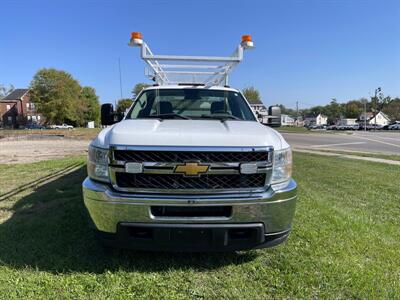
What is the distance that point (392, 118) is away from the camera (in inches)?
4141

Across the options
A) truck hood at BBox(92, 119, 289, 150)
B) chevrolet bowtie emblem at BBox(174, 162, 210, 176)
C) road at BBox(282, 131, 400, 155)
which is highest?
truck hood at BBox(92, 119, 289, 150)

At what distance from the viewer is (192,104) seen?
486 cm

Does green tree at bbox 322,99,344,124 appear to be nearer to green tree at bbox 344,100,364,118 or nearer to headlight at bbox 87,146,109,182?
green tree at bbox 344,100,364,118

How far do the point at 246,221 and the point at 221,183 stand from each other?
0.39 metres

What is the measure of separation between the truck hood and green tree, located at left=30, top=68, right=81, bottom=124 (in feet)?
210

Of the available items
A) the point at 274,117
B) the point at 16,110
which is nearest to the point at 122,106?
the point at 274,117

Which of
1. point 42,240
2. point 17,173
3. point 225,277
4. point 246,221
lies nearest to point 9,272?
point 42,240

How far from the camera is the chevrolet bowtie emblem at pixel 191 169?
2.93 metres

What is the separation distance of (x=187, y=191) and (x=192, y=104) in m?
2.14

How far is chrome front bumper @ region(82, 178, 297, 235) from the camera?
2.92 meters

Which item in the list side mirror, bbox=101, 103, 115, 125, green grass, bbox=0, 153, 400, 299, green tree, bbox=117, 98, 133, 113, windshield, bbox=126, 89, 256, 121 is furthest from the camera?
green tree, bbox=117, 98, 133, 113

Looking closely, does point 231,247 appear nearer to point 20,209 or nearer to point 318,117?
point 20,209

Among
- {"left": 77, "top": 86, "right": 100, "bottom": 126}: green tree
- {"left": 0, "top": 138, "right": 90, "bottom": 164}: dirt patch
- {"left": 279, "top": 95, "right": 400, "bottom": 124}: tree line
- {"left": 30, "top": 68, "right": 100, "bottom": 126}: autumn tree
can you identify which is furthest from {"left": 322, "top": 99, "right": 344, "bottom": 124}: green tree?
{"left": 0, "top": 138, "right": 90, "bottom": 164}: dirt patch

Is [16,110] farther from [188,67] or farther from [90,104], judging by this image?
[188,67]
